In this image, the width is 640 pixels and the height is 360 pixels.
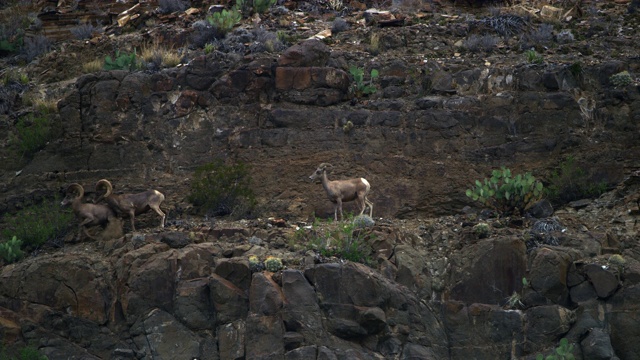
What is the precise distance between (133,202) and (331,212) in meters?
4.13

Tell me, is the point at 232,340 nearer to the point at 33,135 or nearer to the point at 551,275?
the point at 551,275

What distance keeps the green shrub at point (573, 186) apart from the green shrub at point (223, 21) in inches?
359

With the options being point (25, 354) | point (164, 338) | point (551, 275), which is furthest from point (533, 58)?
point (25, 354)

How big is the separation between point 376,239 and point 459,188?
385cm

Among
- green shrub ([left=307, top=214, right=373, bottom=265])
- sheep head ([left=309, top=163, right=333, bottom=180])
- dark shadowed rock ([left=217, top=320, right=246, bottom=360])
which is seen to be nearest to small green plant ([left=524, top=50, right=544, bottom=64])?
sheep head ([left=309, top=163, right=333, bottom=180])

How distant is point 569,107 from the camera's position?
2577 centimetres

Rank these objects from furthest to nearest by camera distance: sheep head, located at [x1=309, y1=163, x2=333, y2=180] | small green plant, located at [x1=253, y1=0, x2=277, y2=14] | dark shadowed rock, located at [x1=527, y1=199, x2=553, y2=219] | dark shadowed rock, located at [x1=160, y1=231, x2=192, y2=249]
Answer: small green plant, located at [x1=253, y1=0, x2=277, y2=14] → sheep head, located at [x1=309, y1=163, x2=333, y2=180] → dark shadowed rock, located at [x1=527, y1=199, x2=553, y2=219] → dark shadowed rock, located at [x1=160, y1=231, x2=192, y2=249]

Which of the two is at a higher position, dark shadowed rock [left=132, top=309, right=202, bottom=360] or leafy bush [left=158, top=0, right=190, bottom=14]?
leafy bush [left=158, top=0, right=190, bottom=14]

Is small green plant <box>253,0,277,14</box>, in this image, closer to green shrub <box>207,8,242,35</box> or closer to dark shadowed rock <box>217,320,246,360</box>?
green shrub <box>207,8,242,35</box>

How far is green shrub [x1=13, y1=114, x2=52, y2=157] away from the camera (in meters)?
26.4

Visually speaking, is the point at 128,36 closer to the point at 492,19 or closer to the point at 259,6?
the point at 259,6

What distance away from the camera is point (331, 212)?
25.0 meters

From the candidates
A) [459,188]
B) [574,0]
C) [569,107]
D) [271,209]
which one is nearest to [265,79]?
[271,209]

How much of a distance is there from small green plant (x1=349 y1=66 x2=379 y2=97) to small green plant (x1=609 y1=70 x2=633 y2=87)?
521cm
